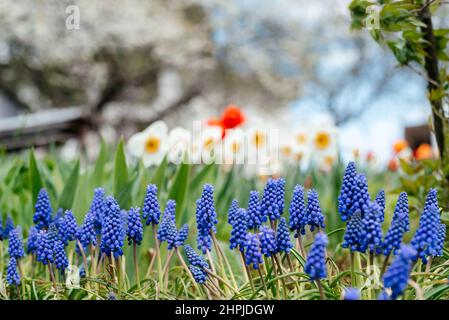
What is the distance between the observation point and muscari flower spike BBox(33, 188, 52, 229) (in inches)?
49.5

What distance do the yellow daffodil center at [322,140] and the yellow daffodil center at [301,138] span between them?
0.08 m

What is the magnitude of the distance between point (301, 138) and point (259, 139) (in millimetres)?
225

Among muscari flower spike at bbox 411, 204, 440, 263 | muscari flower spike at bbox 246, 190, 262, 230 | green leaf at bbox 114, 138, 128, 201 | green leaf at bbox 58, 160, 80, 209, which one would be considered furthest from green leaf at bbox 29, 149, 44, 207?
muscari flower spike at bbox 411, 204, 440, 263

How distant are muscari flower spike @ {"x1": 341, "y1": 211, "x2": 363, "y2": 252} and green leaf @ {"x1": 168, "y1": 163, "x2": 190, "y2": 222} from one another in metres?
0.71

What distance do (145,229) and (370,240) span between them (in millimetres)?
766

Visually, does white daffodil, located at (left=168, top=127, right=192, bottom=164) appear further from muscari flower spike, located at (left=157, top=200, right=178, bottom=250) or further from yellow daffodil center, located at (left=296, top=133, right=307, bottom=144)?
muscari flower spike, located at (left=157, top=200, right=178, bottom=250)

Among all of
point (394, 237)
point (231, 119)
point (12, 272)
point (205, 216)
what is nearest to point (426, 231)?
point (394, 237)

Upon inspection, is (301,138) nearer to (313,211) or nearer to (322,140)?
(322,140)

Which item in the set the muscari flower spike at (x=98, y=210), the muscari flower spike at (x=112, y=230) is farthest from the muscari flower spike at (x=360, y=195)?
the muscari flower spike at (x=98, y=210)

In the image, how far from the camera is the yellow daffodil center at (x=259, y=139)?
271cm

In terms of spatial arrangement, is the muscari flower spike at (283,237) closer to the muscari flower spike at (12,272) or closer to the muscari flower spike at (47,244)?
the muscari flower spike at (47,244)
